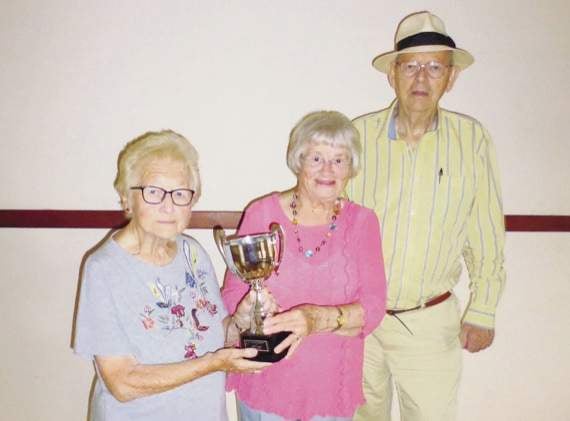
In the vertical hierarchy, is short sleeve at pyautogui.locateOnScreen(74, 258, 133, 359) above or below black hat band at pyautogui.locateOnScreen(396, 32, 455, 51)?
below

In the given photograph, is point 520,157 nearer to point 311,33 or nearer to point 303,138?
point 311,33

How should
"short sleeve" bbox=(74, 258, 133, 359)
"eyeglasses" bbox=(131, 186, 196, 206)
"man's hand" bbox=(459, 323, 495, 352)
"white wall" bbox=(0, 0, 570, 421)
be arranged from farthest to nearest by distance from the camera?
"white wall" bbox=(0, 0, 570, 421), "man's hand" bbox=(459, 323, 495, 352), "eyeglasses" bbox=(131, 186, 196, 206), "short sleeve" bbox=(74, 258, 133, 359)

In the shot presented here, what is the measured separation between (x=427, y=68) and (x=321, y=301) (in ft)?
3.40

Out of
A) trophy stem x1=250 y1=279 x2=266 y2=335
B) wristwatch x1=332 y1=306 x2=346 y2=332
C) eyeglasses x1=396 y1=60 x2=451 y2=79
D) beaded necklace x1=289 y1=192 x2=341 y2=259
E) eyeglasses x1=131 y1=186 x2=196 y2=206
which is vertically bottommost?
wristwatch x1=332 y1=306 x2=346 y2=332

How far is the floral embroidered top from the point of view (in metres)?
1.23

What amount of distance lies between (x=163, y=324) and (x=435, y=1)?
2129mm

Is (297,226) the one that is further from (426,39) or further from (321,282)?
(426,39)

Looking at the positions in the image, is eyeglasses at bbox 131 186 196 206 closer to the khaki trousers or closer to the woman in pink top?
the woman in pink top

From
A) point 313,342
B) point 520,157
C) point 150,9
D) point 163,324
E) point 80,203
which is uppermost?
point 150,9

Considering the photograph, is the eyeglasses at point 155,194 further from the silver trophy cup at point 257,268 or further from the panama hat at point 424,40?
the panama hat at point 424,40

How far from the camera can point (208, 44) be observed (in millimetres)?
2363

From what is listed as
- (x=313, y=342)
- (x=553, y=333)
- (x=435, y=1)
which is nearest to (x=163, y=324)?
(x=313, y=342)

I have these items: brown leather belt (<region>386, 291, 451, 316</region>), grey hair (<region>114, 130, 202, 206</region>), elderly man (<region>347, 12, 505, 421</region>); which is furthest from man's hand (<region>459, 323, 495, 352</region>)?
grey hair (<region>114, 130, 202, 206</region>)

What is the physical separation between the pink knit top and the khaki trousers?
380mm
